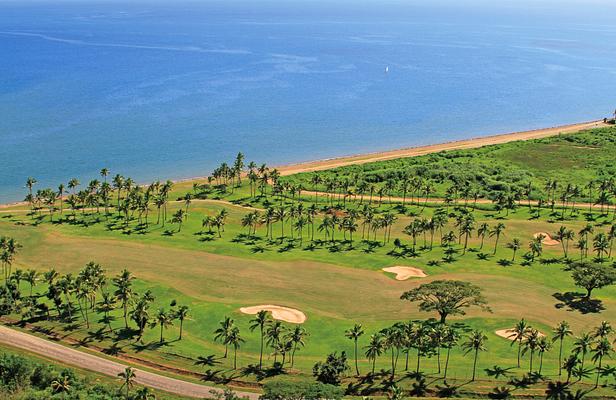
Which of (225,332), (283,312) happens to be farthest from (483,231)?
(225,332)

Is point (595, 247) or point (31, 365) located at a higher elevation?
point (595, 247)

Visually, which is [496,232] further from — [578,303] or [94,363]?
[94,363]

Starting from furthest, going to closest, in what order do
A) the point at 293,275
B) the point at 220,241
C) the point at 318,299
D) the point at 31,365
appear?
the point at 220,241 < the point at 293,275 < the point at 318,299 < the point at 31,365

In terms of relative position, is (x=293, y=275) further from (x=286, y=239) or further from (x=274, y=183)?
(x=274, y=183)

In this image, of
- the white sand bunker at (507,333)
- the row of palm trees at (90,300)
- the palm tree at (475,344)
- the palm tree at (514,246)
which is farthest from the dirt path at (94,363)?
the palm tree at (514,246)

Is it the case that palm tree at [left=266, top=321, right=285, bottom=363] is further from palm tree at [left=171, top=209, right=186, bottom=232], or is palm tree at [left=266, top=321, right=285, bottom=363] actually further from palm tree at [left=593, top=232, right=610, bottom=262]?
palm tree at [left=593, top=232, right=610, bottom=262]

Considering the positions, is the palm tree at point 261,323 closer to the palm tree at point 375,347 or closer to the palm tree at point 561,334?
the palm tree at point 375,347

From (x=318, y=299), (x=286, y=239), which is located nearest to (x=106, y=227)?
(x=286, y=239)
